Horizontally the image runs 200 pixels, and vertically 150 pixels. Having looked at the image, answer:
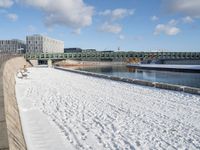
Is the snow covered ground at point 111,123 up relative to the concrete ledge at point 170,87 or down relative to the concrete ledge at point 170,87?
down

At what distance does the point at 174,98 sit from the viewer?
2156cm

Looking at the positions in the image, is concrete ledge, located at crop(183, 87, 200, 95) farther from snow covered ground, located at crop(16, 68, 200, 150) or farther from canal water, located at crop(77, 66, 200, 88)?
canal water, located at crop(77, 66, 200, 88)

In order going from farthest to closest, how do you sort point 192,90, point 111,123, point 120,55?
1. point 120,55
2. point 192,90
3. point 111,123

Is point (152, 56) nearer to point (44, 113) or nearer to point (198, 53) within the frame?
point (198, 53)

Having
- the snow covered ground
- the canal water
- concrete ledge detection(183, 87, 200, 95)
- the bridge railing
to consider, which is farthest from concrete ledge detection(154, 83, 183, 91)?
the bridge railing

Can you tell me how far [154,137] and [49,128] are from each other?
4871 mm

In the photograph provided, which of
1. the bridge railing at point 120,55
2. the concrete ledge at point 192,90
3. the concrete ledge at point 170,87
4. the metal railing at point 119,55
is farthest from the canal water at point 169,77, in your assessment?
the bridge railing at point 120,55

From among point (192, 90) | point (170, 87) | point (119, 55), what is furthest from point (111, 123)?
point (119, 55)

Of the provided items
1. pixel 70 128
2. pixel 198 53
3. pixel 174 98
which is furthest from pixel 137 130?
pixel 198 53

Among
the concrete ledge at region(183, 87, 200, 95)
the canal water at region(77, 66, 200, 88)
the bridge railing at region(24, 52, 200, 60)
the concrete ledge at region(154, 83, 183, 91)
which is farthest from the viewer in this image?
the bridge railing at region(24, 52, 200, 60)

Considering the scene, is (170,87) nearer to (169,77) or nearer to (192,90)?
(192,90)

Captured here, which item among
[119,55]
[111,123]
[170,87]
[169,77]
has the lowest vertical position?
[169,77]

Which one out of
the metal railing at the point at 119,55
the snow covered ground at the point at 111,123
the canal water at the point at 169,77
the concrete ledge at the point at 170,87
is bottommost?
the canal water at the point at 169,77

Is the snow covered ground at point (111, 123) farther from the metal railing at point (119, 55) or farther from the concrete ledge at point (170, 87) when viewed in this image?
the metal railing at point (119, 55)
